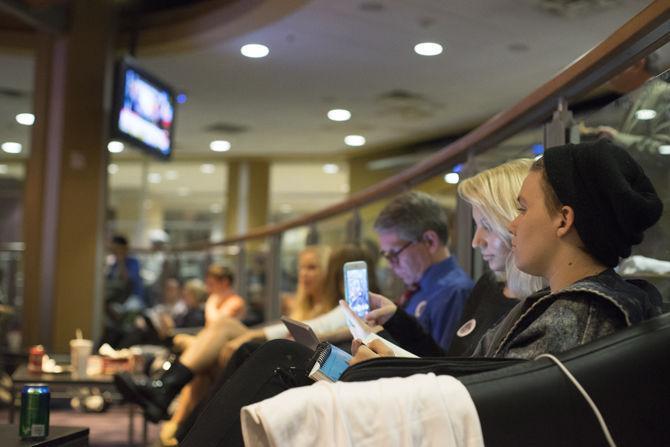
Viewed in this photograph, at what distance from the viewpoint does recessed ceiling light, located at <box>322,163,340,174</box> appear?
13.0 meters

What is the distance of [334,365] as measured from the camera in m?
1.45

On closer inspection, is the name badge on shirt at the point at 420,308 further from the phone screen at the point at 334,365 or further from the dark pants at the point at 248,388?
the phone screen at the point at 334,365

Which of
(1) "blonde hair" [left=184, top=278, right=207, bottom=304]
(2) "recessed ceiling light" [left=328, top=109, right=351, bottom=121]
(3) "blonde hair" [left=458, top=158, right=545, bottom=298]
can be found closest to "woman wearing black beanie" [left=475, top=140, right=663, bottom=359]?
(3) "blonde hair" [left=458, top=158, right=545, bottom=298]

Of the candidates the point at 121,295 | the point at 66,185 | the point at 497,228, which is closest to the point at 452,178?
the point at 497,228

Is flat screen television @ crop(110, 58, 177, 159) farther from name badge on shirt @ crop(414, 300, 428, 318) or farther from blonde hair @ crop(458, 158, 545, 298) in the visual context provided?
blonde hair @ crop(458, 158, 545, 298)

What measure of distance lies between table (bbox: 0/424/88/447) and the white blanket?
3.66ft

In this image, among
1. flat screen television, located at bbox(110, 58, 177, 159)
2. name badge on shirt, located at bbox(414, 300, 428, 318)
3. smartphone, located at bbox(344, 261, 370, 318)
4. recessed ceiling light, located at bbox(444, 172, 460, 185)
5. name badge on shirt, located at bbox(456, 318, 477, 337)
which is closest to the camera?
name badge on shirt, located at bbox(456, 318, 477, 337)

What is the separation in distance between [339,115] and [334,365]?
26.8 ft

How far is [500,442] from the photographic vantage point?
1070mm

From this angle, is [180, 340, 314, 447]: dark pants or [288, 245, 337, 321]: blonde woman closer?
[180, 340, 314, 447]: dark pants

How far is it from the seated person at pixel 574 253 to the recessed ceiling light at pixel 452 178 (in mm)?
1534

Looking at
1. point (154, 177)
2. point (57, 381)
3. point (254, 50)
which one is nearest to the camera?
point (57, 381)

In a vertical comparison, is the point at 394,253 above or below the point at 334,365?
above

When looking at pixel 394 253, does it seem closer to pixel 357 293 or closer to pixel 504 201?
pixel 357 293
